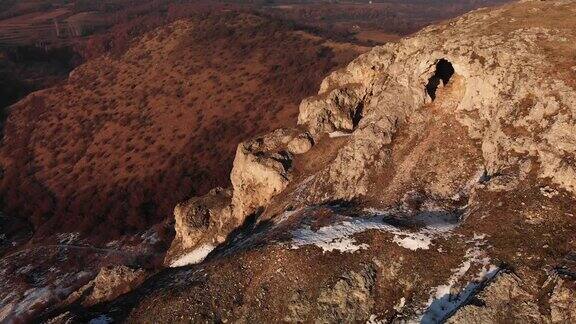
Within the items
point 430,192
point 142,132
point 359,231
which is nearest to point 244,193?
point 430,192

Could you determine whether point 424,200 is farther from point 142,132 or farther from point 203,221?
point 142,132

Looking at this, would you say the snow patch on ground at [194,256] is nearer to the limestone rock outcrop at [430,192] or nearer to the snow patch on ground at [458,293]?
the limestone rock outcrop at [430,192]

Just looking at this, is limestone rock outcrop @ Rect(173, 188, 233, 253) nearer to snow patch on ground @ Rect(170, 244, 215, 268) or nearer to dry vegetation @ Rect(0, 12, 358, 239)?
snow patch on ground @ Rect(170, 244, 215, 268)

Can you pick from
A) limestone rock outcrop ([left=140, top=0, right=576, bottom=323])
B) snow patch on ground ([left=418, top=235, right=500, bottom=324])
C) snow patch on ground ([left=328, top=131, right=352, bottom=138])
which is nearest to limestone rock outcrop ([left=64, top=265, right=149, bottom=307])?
limestone rock outcrop ([left=140, top=0, right=576, bottom=323])

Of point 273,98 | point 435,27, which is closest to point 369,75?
point 435,27

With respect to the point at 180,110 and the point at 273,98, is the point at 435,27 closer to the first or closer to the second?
the point at 273,98

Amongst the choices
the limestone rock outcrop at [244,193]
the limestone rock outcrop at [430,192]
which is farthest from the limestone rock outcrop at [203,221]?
the limestone rock outcrop at [430,192]
